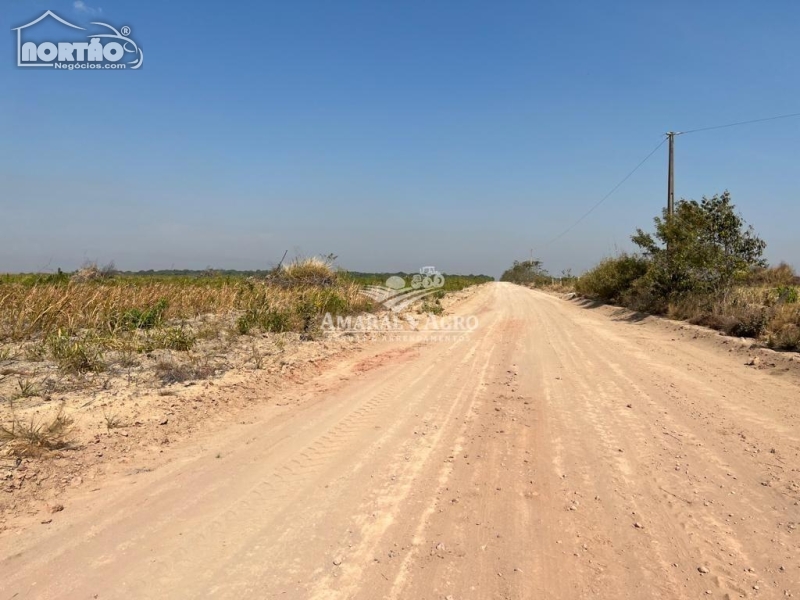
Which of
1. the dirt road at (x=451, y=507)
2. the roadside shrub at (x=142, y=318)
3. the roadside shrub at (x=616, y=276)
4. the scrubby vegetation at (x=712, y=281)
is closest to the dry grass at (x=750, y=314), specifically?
the scrubby vegetation at (x=712, y=281)

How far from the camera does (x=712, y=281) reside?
46.5 feet

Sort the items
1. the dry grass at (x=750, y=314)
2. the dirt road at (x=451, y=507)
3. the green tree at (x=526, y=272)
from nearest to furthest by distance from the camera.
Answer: the dirt road at (x=451, y=507), the dry grass at (x=750, y=314), the green tree at (x=526, y=272)

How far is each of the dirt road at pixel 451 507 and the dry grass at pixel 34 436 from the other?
793 millimetres

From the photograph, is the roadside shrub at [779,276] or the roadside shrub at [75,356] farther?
the roadside shrub at [779,276]

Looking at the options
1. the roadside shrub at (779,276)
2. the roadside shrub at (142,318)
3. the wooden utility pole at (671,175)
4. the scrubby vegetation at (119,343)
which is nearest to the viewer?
the scrubby vegetation at (119,343)

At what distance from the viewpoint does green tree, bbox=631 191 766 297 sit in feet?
44.9

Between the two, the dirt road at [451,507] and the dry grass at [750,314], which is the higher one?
the dry grass at [750,314]

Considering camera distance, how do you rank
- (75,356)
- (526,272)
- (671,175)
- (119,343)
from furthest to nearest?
(526,272) → (671,175) → (119,343) → (75,356)

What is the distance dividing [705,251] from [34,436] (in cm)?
1658

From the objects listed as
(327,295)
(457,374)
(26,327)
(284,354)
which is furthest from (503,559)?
(327,295)

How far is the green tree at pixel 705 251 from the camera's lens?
44.9 ft

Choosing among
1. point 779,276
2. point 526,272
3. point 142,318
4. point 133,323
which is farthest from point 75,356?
point 526,272

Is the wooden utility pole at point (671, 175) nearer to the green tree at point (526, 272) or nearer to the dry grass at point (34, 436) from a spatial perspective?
the dry grass at point (34, 436)

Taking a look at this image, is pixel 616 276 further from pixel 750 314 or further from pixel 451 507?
pixel 451 507
